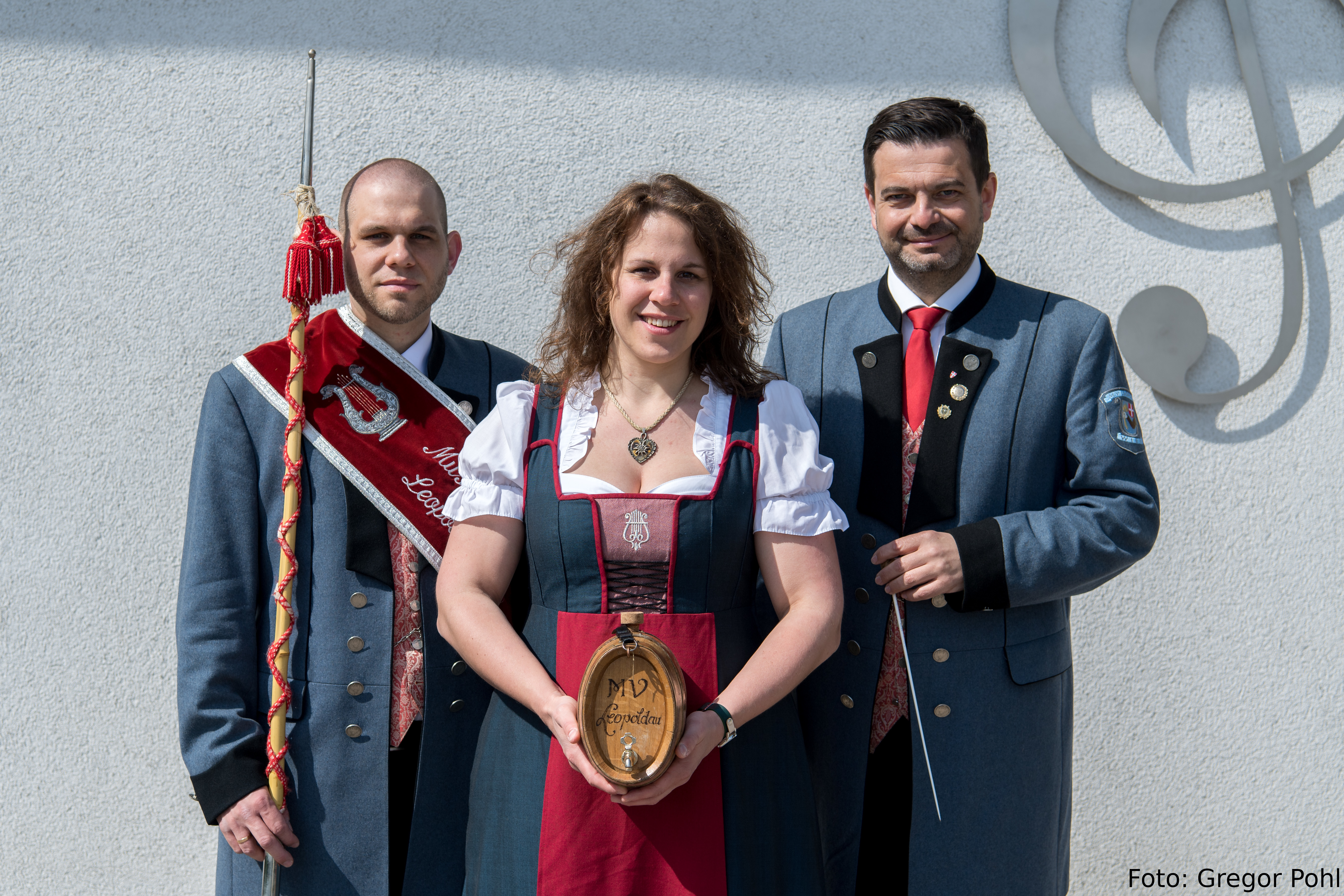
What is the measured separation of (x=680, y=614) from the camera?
1.65 m

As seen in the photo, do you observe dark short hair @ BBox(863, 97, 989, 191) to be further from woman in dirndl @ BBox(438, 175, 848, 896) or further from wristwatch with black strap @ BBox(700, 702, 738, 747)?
wristwatch with black strap @ BBox(700, 702, 738, 747)

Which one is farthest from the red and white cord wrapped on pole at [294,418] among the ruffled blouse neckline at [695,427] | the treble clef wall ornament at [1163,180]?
the treble clef wall ornament at [1163,180]

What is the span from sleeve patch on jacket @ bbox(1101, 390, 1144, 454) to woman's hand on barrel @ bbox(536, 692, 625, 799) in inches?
43.1

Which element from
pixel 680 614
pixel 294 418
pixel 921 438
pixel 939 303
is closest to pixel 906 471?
pixel 921 438

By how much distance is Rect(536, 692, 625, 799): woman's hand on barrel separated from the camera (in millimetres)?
1538

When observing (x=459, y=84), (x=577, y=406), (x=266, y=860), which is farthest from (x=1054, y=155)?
(x=266, y=860)

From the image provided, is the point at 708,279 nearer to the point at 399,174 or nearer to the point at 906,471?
the point at 906,471

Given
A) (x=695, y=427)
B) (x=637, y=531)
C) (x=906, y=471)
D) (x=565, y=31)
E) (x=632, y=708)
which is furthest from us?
(x=565, y=31)

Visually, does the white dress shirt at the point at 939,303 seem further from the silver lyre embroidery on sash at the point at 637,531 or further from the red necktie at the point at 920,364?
the silver lyre embroidery on sash at the point at 637,531

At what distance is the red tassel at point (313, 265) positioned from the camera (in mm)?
1950

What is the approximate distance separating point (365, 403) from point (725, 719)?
38.9 inches

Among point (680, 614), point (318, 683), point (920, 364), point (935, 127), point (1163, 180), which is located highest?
point (1163, 180)

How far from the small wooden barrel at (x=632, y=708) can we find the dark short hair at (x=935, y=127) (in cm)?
108

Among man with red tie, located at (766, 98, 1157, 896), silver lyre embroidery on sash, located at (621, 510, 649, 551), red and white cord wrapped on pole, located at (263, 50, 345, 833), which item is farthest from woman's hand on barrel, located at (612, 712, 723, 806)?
red and white cord wrapped on pole, located at (263, 50, 345, 833)
